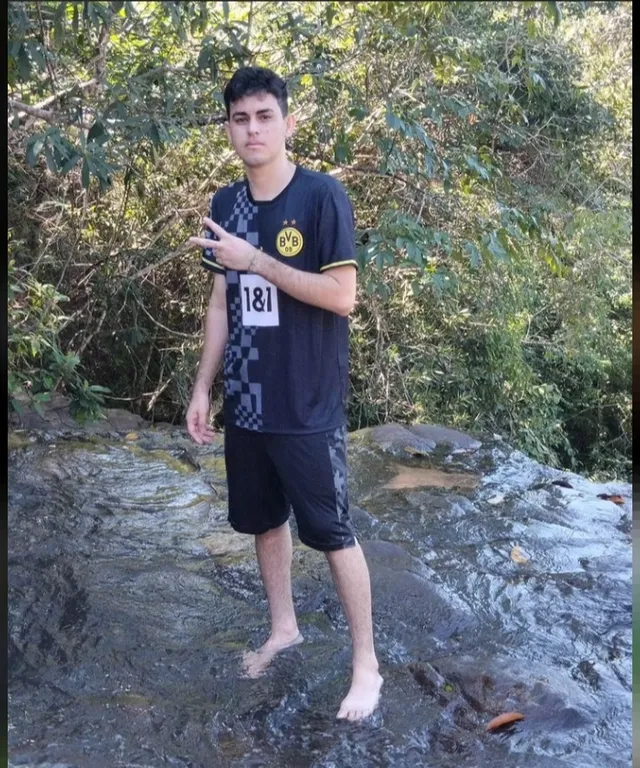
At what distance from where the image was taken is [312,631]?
9.39 ft

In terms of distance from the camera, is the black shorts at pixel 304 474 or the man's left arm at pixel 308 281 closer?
the man's left arm at pixel 308 281

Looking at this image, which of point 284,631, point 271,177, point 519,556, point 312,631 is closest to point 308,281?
point 271,177

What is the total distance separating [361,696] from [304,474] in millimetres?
624

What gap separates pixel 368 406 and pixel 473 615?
4.32 metres

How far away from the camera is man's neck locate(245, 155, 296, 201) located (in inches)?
89.2

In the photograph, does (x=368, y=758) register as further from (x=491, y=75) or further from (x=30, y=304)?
(x=491, y=75)

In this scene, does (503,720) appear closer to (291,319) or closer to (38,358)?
(291,319)

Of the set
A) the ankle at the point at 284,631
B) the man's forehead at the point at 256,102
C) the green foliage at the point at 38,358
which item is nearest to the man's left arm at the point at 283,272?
the man's forehead at the point at 256,102

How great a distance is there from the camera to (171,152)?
5812 mm

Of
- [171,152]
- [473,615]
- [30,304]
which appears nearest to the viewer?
[473,615]

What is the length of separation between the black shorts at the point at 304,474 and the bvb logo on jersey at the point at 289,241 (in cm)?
48

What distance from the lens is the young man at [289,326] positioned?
220cm

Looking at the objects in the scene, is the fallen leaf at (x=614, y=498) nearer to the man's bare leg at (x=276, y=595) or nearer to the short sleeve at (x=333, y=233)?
the man's bare leg at (x=276, y=595)

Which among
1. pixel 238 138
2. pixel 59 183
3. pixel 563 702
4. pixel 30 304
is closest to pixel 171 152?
pixel 59 183
